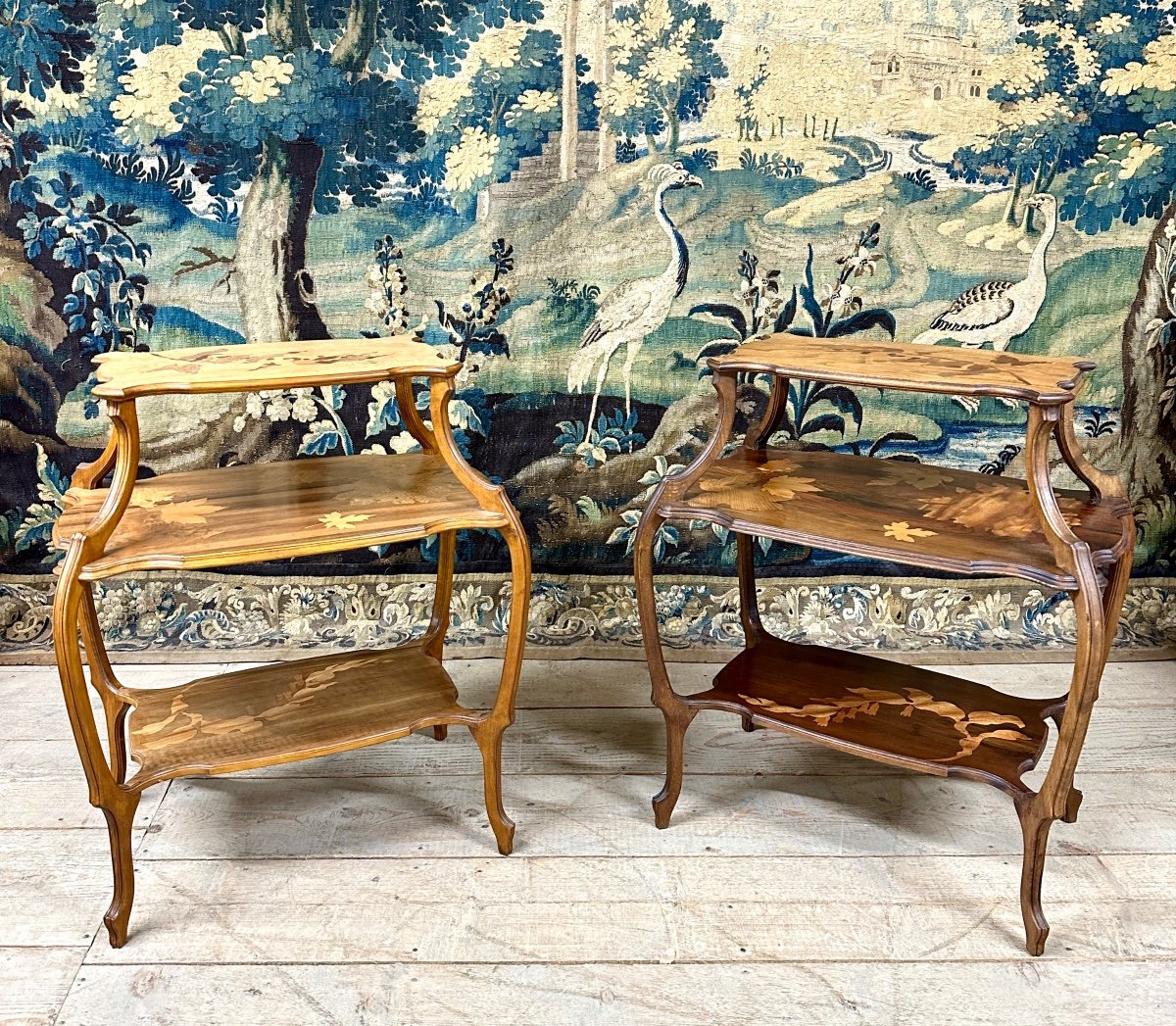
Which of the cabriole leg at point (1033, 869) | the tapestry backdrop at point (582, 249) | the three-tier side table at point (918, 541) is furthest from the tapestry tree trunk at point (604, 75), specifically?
the cabriole leg at point (1033, 869)

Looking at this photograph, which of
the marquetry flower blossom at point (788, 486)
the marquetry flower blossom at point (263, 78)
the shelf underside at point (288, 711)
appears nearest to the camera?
the shelf underside at point (288, 711)

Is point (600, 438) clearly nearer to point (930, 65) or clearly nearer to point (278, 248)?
point (278, 248)

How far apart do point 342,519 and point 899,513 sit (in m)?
1.08

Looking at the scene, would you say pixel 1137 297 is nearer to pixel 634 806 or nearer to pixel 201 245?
pixel 634 806

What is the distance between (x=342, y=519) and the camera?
2.26 meters

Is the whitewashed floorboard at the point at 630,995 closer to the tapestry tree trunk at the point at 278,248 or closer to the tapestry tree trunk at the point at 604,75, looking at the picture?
the tapestry tree trunk at the point at 278,248

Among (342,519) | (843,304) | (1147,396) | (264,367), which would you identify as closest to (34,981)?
(342,519)

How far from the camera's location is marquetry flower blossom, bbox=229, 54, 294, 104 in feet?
10.3

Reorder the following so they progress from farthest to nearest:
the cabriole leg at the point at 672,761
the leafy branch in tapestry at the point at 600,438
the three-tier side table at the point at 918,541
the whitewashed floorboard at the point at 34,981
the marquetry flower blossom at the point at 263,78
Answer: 1. the leafy branch in tapestry at the point at 600,438
2. the marquetry flower blossom at the point at 263,78
3. the cabriole leg at the point at 672,761
4. the three-tier side table at the point at 918,541
5. the whitewashed floorboard at the point at 34,981

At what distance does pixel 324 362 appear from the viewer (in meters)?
2.34

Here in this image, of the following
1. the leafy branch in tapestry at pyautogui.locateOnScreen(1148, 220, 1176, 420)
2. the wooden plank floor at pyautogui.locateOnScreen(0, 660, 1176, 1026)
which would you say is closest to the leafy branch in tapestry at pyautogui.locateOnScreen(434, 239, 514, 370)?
the wooden plank floor at pyautogui.locateOnScreen(0, 660, 1176, 1026)

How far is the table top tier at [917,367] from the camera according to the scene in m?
2.18

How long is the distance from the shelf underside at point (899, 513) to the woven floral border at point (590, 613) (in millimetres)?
857

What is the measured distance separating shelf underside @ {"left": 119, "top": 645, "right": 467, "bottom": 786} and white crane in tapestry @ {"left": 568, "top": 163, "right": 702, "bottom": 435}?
0.98m
